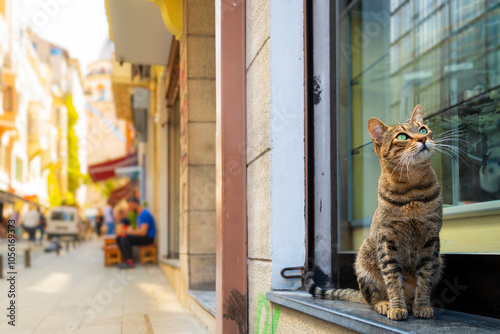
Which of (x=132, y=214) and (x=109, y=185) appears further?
(x=109, y=185)

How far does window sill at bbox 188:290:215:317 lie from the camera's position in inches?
149

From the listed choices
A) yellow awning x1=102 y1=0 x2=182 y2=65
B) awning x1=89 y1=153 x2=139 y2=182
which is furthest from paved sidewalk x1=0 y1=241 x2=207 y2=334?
awning x1=89 y1=153 x2=139 y2=182

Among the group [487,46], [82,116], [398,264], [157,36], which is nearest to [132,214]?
[157,36]

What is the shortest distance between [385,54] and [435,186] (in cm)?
322

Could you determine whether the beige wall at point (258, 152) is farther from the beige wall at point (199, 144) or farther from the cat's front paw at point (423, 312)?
the beige wall at point (199, 144)

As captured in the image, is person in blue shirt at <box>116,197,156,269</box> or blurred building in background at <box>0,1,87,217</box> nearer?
person in blue shirt at <box>116,197,156,269</box>

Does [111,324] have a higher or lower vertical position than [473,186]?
lower

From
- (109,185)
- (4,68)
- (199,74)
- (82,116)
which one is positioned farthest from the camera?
(82,116)

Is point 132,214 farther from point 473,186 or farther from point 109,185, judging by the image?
point 109,185

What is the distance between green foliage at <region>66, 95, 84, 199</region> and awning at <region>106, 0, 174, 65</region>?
148 ft

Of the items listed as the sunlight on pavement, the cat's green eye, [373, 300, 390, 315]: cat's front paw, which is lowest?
the sunlight on pavement

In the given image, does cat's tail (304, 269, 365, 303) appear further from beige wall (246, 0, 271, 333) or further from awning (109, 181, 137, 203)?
awning (109, 181, 137, 203)

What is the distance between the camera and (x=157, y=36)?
23.6 feet

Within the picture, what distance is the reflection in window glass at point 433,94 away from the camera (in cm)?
272
